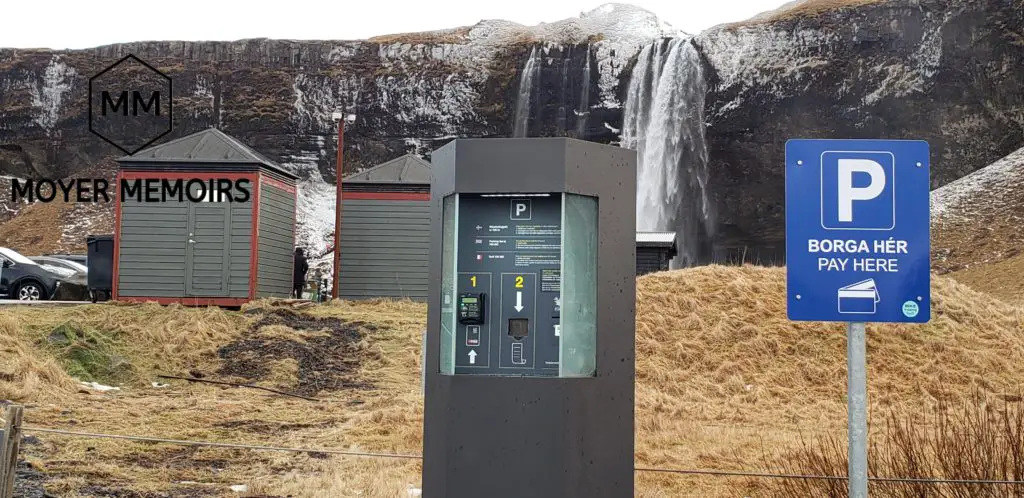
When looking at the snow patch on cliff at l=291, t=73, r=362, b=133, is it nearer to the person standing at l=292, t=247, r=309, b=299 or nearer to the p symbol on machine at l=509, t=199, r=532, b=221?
the person standing at l=292, t=247, r=309, b=299

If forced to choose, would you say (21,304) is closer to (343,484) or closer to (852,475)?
(343,484)

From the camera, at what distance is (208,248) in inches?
787

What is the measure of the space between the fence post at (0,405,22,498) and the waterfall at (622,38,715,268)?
4523cm

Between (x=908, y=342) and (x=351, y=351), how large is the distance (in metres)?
8.89

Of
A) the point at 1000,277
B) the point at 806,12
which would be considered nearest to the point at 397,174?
the point at 1000,277

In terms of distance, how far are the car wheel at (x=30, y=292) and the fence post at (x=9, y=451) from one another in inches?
779

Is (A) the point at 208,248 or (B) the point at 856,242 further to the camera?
(A) the point at 208,248

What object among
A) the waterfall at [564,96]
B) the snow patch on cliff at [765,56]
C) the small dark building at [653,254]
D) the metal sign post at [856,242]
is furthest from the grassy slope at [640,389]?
the snow patch on cliff at [765,56]

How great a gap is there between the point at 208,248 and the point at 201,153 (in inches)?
78.5

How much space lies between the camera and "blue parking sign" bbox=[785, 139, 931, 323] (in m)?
3.74

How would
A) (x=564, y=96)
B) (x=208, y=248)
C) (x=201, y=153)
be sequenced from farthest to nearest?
(x=564, y=96) → (x=201, y=153) → (x=208, y=248)

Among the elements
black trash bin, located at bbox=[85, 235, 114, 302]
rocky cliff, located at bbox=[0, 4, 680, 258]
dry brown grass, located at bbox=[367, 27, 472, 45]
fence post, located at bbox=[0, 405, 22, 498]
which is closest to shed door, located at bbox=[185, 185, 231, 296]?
black trash bin, located at bbox=[85, 235, 114, 302]

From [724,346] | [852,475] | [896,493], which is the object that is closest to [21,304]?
[724,346]

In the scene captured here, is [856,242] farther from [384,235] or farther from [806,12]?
[806,12]
